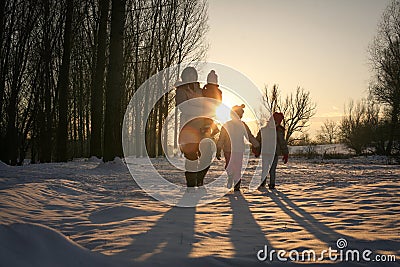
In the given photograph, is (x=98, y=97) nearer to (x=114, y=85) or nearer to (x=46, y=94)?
(x=114, y=85)

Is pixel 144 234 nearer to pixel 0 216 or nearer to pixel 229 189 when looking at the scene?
pixel 0 216

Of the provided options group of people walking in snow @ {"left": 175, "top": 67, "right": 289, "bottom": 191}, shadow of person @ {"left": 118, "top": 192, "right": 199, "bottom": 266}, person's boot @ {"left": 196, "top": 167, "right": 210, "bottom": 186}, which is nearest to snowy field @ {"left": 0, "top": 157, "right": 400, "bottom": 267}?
shadow of person @ {"left": 118, "top": 192, "right": 199, "bottom": 266}

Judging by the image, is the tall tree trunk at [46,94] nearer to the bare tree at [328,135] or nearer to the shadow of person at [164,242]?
the shadow of person at [164,242]

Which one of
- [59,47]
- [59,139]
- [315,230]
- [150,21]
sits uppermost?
[150,21]

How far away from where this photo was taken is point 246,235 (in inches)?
151

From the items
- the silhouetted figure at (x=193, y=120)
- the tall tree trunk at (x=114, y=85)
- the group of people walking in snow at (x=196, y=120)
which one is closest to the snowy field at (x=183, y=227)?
the group of people walking in snow at (x=196, y=120)

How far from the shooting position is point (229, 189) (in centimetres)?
798

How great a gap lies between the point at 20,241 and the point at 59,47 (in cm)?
1726

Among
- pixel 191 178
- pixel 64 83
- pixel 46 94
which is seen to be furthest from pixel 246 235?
pixel 46 94

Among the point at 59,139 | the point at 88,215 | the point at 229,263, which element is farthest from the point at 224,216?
the point at 59,139

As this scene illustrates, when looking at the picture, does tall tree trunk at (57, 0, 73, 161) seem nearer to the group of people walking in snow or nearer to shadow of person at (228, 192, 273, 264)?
the group of people walking in snow

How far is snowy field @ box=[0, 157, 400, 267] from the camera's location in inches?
109

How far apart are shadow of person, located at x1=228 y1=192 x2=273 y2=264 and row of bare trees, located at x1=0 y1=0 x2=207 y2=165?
783 centimetres

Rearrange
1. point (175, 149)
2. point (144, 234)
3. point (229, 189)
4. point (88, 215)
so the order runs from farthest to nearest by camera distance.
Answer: point (175, 149)
point (229, 189)
point (88, 215)
point (144, 234)
